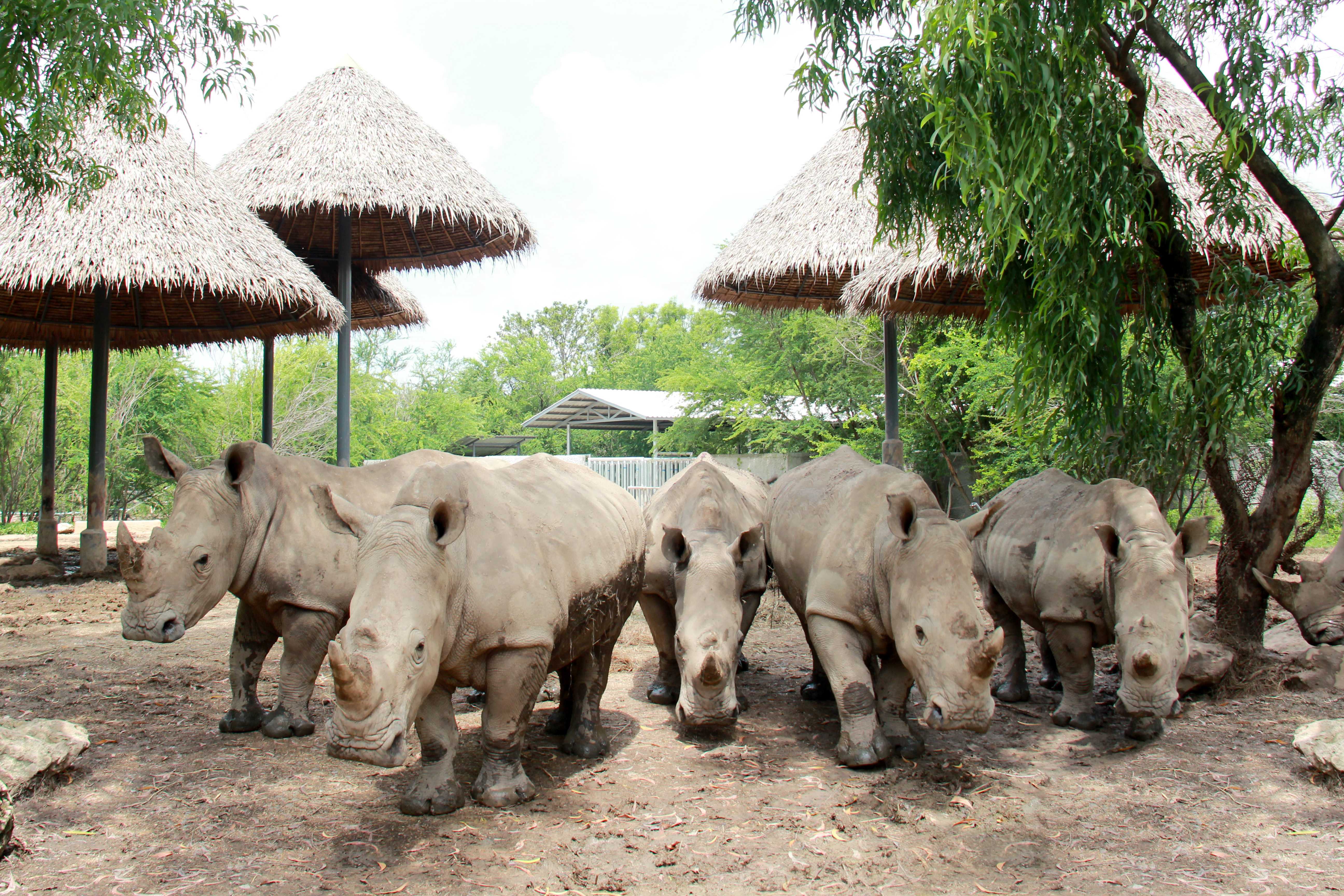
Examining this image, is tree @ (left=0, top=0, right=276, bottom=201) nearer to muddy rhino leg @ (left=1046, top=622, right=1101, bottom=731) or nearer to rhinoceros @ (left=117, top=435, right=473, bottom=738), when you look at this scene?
rhinoceros @ (left=117, top=435, right=473, bottom=738)

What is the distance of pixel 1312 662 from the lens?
6.79 meters

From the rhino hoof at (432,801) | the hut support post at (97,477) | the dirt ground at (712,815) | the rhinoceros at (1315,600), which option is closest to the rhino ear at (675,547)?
the dirt ground at (712,815)

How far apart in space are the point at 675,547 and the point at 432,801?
2.01m

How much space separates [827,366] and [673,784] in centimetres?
1808

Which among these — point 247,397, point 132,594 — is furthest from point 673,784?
point 247,397

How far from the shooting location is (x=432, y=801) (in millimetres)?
4336

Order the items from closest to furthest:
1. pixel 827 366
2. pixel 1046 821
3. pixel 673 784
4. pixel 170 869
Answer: pixel 170 869, pixel 1046 821, pixel 673 784, pixel 827 366

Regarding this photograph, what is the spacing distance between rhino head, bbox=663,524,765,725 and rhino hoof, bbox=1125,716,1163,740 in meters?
2.26

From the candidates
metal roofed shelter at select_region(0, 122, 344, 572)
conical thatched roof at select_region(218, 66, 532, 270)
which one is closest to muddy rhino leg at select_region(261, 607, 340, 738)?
metal roofed shelter at select_region(0, 122, 344, 572)

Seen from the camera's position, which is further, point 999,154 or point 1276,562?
point 1276,562

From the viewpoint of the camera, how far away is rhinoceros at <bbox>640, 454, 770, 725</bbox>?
5.13 m

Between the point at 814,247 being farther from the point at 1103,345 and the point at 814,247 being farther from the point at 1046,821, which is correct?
the point at 1046,821

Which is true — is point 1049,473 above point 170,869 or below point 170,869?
above

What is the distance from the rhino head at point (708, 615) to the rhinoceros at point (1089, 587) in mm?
1429
